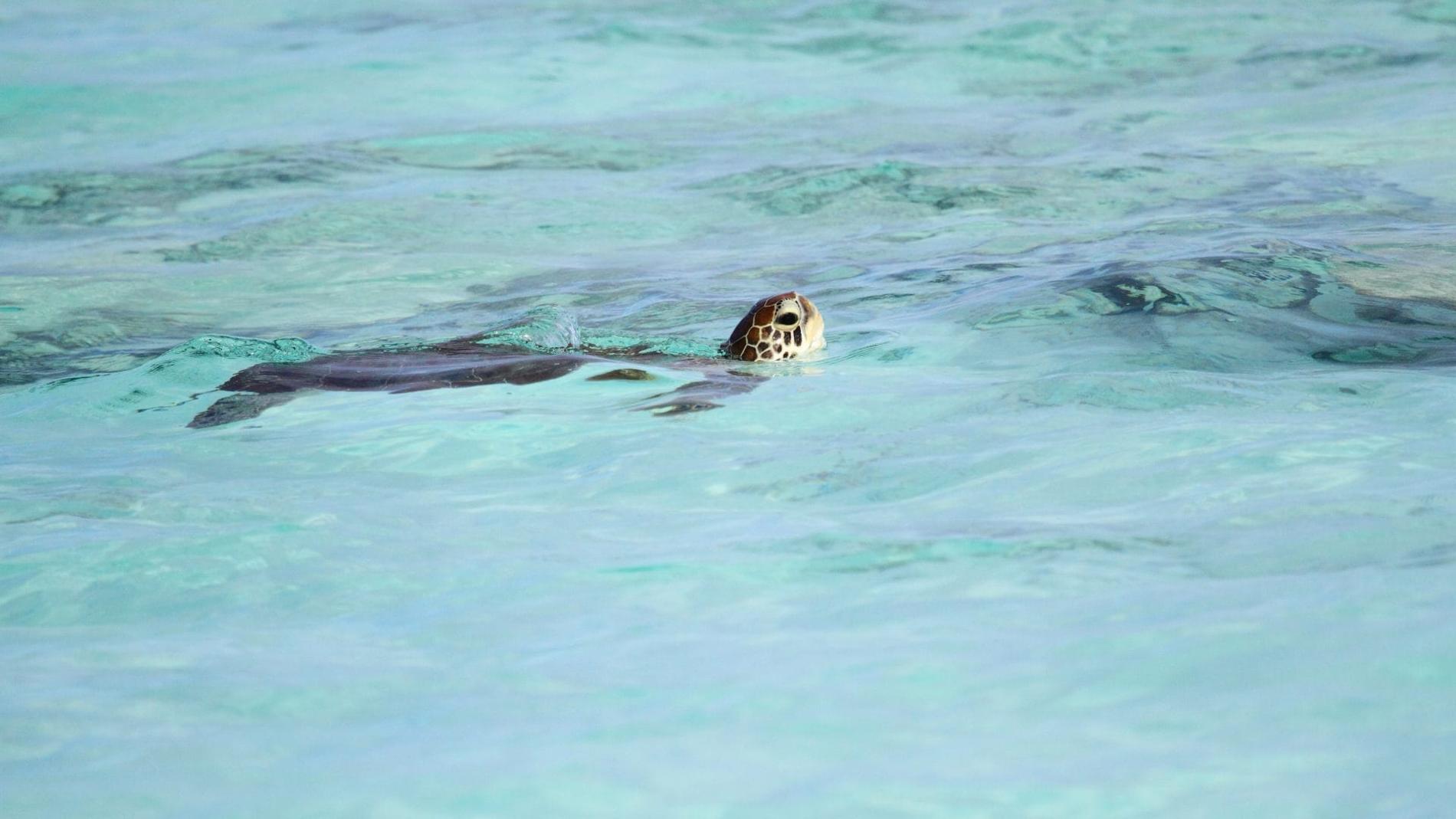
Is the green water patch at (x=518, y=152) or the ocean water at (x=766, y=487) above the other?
the green water patch at (x=518, y=152)

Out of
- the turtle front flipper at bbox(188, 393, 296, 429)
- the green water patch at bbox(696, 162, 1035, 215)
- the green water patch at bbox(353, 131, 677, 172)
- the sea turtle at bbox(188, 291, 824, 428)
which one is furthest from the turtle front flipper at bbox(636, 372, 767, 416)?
the green water patch at bbox(353, 131, 677, 172)

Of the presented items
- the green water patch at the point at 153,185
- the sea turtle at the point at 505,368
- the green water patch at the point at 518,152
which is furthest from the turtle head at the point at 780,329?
the green water patch at the point at 153,185

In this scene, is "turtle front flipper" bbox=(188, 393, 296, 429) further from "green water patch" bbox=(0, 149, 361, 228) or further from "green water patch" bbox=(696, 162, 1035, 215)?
"green water patch" bbox=(0, 149, 361, 228)

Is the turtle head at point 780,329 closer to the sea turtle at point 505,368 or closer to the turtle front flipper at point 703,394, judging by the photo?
the sea turtle at point 505,368

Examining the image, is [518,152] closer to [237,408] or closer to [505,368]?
[505,368]

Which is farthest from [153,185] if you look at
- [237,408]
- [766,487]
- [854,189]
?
[766,487]

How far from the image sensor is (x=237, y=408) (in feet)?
15.1

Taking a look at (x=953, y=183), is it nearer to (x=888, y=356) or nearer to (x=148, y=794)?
(x=888, y=356)

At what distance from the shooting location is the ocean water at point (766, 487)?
2.05 meters

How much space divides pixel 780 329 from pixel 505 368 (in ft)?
3.66

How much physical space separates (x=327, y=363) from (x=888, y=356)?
203 centimetres

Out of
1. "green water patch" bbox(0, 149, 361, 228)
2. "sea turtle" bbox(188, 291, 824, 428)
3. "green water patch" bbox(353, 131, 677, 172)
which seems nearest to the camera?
"sea turtle" bbox(188, 291, 824, 428)

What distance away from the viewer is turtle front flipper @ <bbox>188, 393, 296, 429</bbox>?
452 cm

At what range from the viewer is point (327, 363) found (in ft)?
16.7
